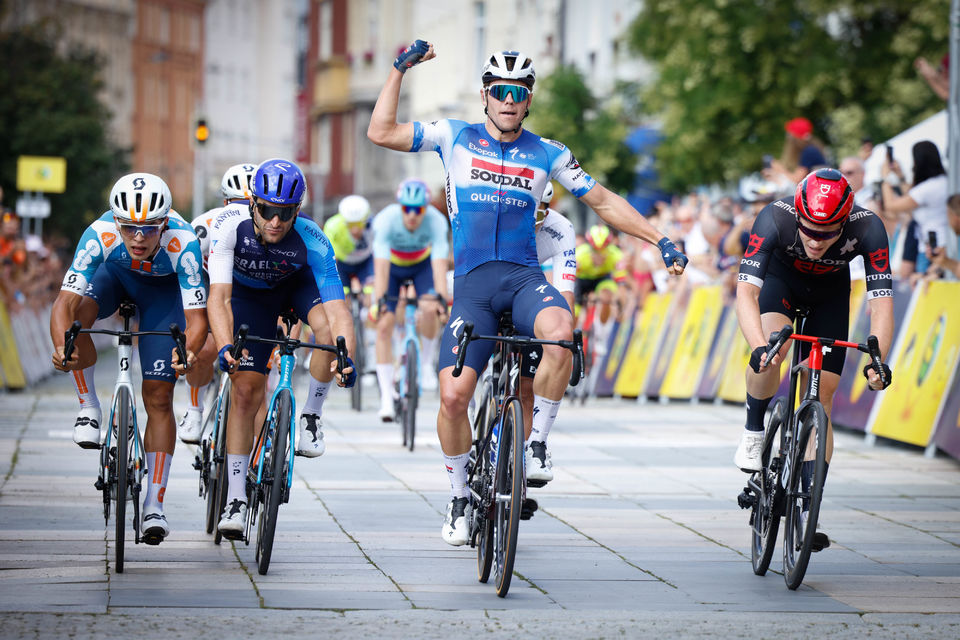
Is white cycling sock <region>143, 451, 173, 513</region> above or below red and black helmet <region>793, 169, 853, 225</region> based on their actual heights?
below

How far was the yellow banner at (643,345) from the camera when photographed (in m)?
22.0

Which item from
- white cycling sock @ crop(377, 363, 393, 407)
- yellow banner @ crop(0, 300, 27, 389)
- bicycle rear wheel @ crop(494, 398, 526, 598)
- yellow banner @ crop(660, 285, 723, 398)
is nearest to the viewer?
bicycle rear wheel @ crop(494, 398, 526, 598)

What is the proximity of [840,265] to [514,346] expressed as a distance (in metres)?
1.63

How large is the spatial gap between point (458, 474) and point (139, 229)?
1917 millimetres

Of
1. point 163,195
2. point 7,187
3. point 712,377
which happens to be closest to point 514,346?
point 163,195

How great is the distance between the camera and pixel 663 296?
22.2 metres

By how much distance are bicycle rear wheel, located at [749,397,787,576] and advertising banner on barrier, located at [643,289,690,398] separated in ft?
41.3

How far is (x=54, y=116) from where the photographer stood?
50.0 meters

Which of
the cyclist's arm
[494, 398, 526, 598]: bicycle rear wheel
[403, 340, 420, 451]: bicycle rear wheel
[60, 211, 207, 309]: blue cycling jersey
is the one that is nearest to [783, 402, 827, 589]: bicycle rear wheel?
[494, 398, 526, 598]: bicycle rear wheel

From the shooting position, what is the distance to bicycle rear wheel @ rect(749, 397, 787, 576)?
8.18 meters

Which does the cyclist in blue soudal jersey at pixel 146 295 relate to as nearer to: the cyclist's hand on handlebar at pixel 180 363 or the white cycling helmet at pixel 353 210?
the cyclist's hand on handlebar at pixel 180 363

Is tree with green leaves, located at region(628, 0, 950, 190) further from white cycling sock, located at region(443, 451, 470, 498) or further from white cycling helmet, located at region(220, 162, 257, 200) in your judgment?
white cycling sock, located at region(443, 451, 470, 498)

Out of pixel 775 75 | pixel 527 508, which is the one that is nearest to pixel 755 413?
pixel 527 508

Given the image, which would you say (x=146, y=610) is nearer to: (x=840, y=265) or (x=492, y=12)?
(x=840, y=265)
